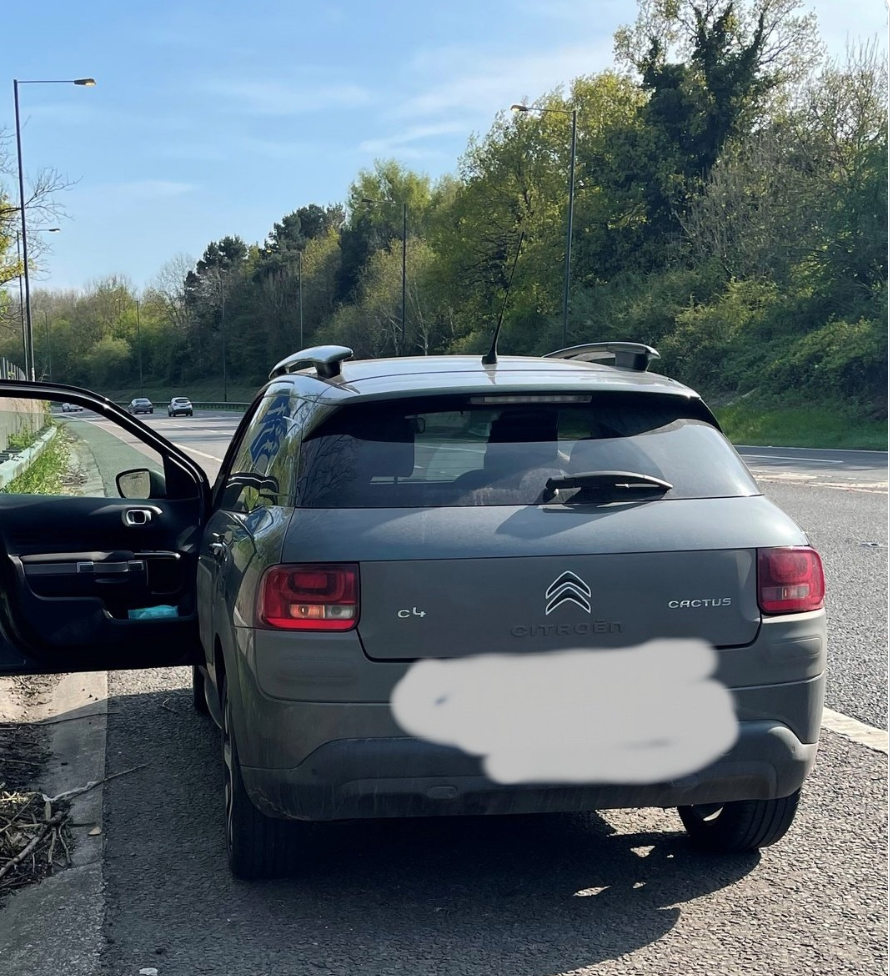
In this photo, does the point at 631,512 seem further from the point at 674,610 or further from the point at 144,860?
the point at 144,860

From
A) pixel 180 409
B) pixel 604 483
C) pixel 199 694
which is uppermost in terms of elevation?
pixel 604 483

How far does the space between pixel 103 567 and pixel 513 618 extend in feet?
7.91

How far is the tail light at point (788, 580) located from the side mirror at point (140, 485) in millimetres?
3133

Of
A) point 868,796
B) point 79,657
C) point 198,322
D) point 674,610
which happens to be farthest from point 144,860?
point 198,322

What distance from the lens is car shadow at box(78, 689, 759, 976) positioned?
10.3 feet

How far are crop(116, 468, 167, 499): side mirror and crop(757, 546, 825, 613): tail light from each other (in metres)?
3.13

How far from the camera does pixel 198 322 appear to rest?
117 m

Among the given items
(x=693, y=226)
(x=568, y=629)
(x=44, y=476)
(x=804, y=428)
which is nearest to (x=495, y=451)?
(x=568, y=629)

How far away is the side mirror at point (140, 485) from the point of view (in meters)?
5.46

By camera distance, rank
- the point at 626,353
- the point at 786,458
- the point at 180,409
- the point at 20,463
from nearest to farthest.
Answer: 1. the point at 626,353
2. the point at 20,463
3. the point at 786,458
4. the point at 180,409

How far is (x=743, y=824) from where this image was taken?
369 centimetres

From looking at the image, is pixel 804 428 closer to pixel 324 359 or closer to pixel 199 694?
pixel 199 694

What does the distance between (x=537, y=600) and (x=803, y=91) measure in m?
46.7

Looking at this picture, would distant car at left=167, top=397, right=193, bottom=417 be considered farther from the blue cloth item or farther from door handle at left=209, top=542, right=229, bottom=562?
door handle at left=209, top=542, right=229, bottom=562
